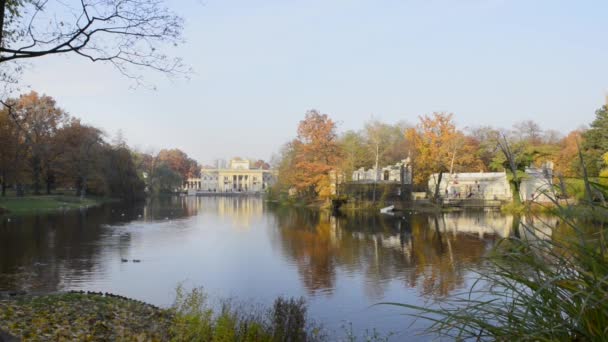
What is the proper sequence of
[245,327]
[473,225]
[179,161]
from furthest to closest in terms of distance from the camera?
1. [179,161]
2. [473,225]
3. [245,327]

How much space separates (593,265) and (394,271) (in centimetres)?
1219

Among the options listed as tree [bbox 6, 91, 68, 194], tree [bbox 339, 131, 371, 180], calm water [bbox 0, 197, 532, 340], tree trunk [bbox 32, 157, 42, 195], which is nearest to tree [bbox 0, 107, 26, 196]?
tree [bbox 6, 91, 68, 194]

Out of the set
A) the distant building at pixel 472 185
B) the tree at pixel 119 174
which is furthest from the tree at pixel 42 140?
the distant building at pixel 472 185

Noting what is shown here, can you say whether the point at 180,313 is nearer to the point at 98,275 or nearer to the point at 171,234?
the point at 98,275

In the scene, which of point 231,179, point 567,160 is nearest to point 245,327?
point 567,160

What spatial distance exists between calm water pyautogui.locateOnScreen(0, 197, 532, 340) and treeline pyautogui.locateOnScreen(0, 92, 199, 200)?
1112 cm

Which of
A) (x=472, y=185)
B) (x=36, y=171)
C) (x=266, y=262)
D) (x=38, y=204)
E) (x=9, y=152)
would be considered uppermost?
(x=9, y=152)

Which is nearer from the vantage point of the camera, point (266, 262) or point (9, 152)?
point (266, 262)

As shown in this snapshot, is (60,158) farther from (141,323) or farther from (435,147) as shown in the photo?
(141,323)

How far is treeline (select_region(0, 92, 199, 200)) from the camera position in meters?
35.3

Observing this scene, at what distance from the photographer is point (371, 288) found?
1155 cm

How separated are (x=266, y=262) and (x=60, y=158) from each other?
36.9 m

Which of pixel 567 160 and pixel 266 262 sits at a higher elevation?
pixel 567 160

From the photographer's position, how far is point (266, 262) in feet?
50.8
